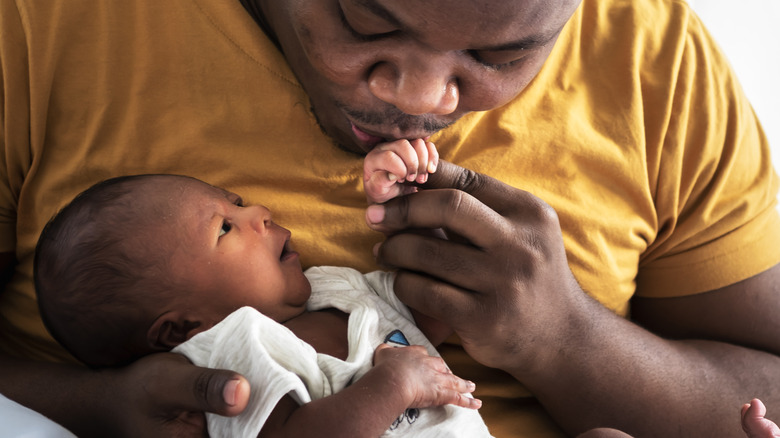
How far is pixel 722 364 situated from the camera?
1514mm

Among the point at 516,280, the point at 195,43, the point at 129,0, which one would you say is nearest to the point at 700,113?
the point at 516,280

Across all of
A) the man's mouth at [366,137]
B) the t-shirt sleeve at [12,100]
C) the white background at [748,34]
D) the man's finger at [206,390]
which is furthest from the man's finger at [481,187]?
the white background at [748,34]

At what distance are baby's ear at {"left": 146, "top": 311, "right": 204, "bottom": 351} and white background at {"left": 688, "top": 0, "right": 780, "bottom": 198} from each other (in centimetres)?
184

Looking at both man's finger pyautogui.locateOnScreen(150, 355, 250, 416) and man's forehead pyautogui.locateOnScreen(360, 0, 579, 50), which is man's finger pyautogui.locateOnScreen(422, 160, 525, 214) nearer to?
man's forehead pyautogui.locateOnScreen(360, 0, 579, 50)

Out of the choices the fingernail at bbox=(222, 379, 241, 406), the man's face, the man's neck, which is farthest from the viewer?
the man's neck

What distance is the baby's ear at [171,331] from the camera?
1.16 metres

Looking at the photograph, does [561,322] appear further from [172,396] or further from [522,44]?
[172,396]

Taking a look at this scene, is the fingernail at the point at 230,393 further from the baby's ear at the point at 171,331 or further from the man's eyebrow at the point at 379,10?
the man's eyebrow at the point at 379,10

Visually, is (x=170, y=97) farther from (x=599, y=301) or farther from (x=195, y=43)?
(x=599, y=301)

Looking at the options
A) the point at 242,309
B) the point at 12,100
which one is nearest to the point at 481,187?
the point at 242,309

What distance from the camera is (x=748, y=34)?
89.4 inches

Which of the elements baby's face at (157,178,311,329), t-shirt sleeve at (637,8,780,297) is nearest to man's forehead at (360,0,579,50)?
baby's face at (157,178,311,329)

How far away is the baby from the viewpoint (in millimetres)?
1024

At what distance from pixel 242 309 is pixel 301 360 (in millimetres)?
115
